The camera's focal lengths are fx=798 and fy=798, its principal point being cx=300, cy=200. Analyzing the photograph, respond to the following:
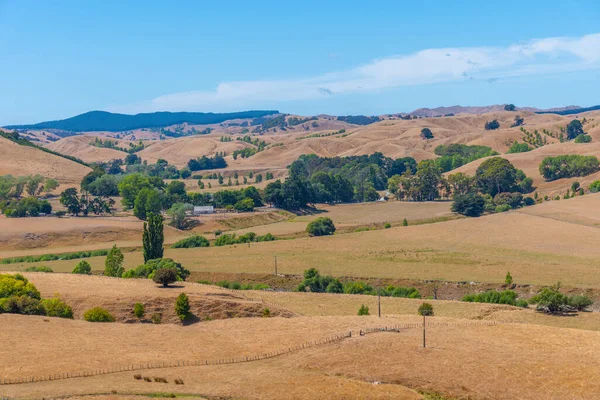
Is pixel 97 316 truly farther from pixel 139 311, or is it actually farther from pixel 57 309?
pixel 57 309

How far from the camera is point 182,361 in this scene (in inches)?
2467

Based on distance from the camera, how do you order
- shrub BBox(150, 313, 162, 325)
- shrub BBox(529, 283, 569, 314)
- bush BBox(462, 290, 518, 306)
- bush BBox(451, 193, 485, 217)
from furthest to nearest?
bush BBox(451, 193, 485, 217), bush BBox(462, 290, 518, 306), shrub BBox(529, 283, 569, 314), shrub BBox(150, 313, 162, 325)

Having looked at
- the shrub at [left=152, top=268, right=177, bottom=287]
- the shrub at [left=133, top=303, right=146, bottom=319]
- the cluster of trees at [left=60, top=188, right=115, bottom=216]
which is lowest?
the shrub at [left=133, top=303, right=146, bottom=319]

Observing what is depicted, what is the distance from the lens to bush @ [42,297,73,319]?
7738 centimetres

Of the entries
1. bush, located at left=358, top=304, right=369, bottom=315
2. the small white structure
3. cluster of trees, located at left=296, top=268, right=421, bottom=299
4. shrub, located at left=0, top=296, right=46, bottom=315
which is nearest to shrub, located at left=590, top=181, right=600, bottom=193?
the small white structure

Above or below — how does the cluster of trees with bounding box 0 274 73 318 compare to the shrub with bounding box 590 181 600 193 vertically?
below

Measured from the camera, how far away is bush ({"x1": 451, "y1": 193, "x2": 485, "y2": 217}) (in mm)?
168712

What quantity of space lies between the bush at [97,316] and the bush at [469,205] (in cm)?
10610

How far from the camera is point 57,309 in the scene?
255 feet

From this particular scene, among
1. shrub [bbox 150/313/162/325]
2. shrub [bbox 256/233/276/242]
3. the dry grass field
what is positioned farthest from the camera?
shrub [bbox 256/233/276/242]

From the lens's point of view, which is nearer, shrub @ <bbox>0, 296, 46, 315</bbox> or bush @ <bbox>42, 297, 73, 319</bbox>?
shrub @ <bbox>0, 296, 46, 315</bbox>

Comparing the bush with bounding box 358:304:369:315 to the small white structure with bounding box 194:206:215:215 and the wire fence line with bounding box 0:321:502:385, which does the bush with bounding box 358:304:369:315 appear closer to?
the wire fence line with bounding box 0:321:502:385

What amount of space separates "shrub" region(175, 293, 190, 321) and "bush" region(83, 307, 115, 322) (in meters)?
6.27

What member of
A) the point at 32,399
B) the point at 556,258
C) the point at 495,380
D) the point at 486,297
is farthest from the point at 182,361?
the point at 556,258
